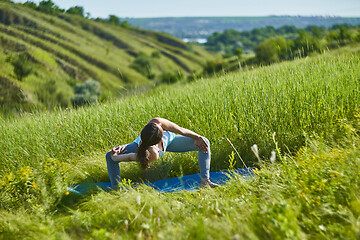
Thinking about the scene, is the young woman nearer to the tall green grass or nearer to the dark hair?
the dark hair

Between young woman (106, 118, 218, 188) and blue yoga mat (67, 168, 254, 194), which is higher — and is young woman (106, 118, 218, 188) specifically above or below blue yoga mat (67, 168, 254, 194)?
above

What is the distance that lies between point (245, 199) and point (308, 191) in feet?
1.74

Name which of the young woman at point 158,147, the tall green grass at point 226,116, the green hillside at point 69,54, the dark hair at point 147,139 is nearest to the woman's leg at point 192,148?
the young woman at point 158,147

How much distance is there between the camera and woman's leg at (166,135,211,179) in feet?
11.6

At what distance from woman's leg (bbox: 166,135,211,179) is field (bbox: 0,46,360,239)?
0.26 metres

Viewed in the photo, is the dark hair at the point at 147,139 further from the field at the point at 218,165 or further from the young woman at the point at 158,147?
the field at the point at 218,165

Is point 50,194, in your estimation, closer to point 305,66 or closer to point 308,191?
point 308,191

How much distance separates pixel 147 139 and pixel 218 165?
149 cm

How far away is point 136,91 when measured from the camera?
21.6 ft

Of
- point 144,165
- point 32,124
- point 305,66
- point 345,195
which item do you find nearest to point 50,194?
point 144,165

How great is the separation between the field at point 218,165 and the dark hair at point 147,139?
370 mm

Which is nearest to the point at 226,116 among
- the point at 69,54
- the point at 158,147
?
the point at 158,147

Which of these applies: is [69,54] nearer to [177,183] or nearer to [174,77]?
[174,77]

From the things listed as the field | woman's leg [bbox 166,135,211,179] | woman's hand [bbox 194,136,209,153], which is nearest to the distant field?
the field
